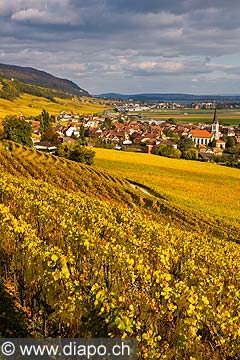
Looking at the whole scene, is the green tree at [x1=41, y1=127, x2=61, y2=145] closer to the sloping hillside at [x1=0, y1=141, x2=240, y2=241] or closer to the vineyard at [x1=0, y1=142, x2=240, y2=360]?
the sloping hillside at [x1=0, y1=141, x2=240, y2=241]

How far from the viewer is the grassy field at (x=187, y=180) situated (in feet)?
157

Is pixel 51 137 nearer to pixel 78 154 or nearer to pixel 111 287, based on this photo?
pixel 78 154

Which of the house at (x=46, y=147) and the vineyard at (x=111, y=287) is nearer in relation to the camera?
the vineyard at (x=111, y=287)

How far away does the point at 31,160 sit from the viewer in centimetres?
5350

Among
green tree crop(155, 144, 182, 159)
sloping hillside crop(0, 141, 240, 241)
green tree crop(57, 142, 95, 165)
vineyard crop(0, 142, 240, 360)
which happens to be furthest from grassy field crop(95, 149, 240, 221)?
vineyard crop(0, 142, 240, 360)

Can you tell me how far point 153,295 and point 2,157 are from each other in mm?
44646

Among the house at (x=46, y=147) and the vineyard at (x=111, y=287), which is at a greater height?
the vineyard at (x=111, y=287)

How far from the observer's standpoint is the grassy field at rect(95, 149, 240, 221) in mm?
47737

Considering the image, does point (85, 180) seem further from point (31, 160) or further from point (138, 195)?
point (31, 160)

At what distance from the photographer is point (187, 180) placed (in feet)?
208

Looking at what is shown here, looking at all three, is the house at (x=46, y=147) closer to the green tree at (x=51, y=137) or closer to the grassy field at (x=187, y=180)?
the green tree at (x=51, y=137)

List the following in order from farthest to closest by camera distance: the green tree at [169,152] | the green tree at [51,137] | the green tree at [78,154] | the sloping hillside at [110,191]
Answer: the green tree at [169,152]
the green tree at [51,137]
the green tree at [78,154]
the sloping hillside at [110,191]

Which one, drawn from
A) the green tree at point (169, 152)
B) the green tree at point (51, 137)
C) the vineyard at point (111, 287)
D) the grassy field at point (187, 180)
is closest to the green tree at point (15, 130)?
the green tree at point (51, 137)

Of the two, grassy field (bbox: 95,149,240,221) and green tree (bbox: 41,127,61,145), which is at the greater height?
green tree (bbox: 41,127,61,145)
